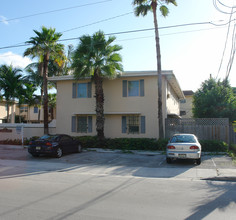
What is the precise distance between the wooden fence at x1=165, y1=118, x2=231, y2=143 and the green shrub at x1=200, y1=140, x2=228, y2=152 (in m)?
0.98

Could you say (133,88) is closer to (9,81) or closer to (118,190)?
(118,190)

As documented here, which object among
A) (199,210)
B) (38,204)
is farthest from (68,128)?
(199,210)

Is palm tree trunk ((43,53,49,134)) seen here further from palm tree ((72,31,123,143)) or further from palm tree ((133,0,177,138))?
palm tree ((133,0,177,138))

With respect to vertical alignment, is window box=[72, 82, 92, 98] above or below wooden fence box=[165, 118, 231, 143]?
above

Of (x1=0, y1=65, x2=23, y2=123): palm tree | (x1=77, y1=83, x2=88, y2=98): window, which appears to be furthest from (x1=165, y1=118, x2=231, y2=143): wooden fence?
(x1=0, y1=65, x2=23, y2=123): palm tree

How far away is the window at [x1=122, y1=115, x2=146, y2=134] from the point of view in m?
17.9

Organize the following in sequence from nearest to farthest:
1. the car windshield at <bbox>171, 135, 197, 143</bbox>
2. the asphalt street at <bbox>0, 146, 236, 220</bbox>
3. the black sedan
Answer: the asphalt street at <bbox>0, 146, 236, 220</bbox>
the car windshield at <bbox>171, 135, 197, 143</bbox>
the black sedan

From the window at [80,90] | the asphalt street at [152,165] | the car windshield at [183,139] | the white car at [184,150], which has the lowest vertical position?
the asphalt street at [152,165]

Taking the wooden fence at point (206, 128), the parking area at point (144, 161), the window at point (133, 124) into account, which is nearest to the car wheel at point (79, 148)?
the parking area at point (144, 161)

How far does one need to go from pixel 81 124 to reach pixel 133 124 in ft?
14.4

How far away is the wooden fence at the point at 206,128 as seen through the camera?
51.1 feet

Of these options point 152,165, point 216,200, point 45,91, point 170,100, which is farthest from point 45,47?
point 216,200

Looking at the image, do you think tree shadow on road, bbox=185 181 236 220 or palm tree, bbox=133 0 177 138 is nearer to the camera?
tree shadow on road, bbox=185 181 236 220

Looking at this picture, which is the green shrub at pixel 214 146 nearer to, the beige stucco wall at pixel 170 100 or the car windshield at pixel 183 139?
the car windshield at pixel 183 139
